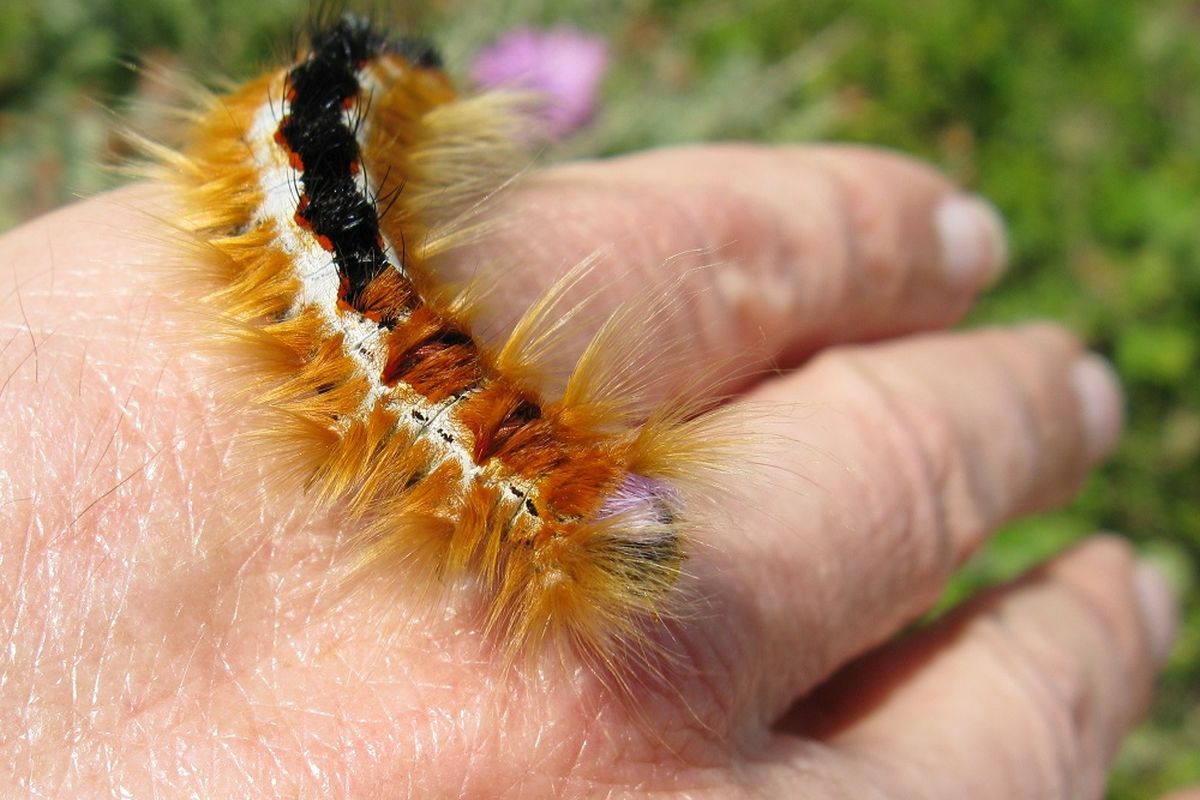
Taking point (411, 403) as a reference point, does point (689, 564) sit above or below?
below

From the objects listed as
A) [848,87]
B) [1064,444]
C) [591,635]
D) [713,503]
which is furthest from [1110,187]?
[591,635]

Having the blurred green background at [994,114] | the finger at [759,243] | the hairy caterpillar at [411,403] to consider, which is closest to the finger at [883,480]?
the finger at [759,243]

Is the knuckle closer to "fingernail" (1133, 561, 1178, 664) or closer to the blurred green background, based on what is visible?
"fingernail" (1133, 561, 1178, 664)

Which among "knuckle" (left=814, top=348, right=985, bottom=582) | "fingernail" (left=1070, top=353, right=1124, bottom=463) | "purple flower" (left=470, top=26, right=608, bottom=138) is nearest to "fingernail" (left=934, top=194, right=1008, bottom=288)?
"fingernail" (left=1070, top=353, right=1124, bottom=463)

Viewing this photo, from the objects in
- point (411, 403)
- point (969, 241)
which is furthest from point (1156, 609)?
point (411, 403)

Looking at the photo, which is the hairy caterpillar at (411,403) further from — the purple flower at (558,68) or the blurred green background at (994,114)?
the purple flower at (558,68)

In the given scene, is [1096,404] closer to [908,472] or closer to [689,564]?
[908,472]
